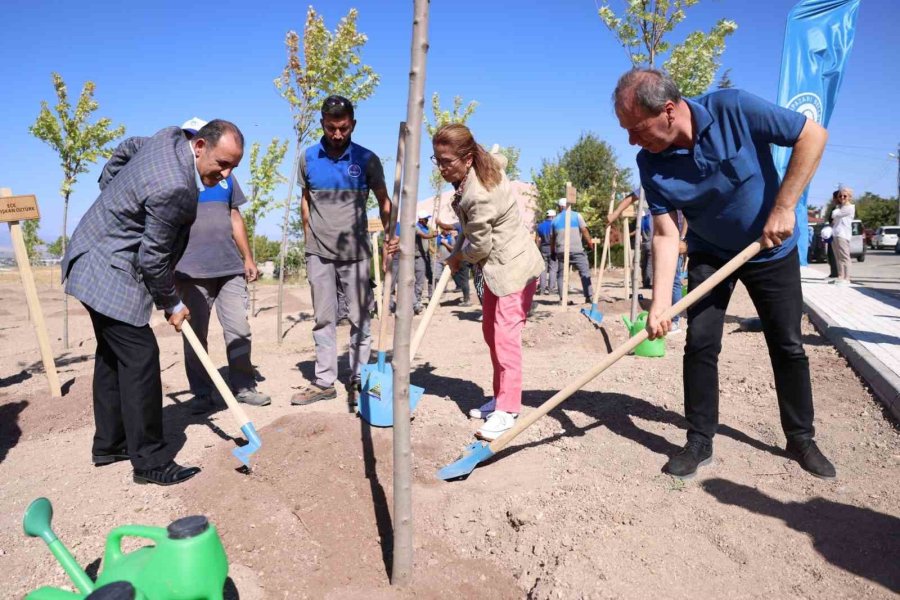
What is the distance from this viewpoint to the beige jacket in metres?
3.13

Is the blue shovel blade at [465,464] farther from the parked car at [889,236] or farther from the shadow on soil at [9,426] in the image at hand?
the parked car at [889,236]

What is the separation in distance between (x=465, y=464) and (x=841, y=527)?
5.17 feet

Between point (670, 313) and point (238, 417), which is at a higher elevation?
point (670, 313)

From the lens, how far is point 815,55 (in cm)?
707

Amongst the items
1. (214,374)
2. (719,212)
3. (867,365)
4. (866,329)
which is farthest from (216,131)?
(866,329)

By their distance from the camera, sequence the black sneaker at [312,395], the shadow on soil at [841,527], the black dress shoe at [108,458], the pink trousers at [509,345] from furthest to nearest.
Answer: the black sneaker at [312,395], the pink trousers at [509,345], the black dress shoe at [108,458], the shadow on soil at [841,527]

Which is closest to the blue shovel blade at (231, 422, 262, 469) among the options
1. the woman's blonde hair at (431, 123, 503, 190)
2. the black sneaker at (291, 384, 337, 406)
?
the black sneaker at (291, 384, 337, 406)

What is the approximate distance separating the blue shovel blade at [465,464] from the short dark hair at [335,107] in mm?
2317

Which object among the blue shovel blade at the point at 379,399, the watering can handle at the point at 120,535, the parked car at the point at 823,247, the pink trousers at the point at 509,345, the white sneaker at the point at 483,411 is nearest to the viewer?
the watering can handle at the point at 120,535

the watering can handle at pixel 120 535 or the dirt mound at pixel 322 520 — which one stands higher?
the watering can handle at pixel 120 535

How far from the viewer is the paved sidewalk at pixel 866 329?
13.0ft

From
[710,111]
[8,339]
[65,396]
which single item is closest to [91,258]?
[65,396]

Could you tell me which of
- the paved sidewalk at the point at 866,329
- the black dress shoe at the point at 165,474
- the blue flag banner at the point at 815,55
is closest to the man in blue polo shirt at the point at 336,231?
the black dress shoe at the point at 165,474

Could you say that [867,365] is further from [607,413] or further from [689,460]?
[689,460]
